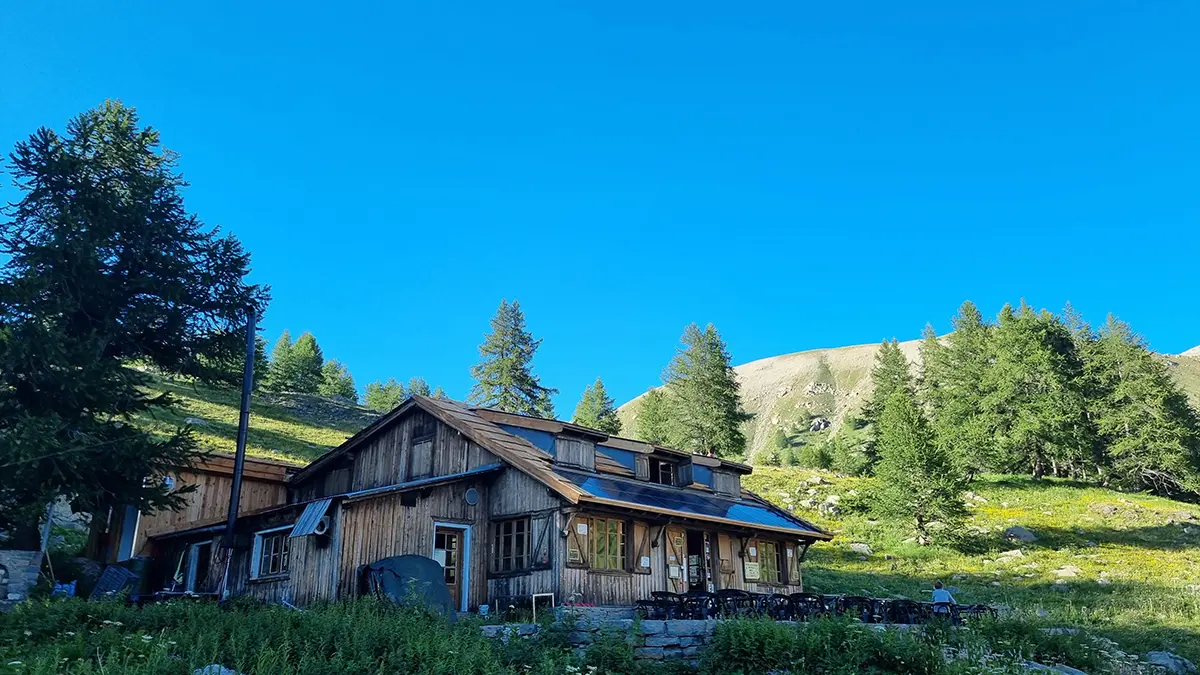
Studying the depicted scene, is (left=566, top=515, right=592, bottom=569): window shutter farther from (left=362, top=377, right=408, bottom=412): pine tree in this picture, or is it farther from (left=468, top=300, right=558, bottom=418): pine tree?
(left=362, top=377, right=408, bottom=412): pine tree

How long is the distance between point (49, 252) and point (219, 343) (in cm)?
474

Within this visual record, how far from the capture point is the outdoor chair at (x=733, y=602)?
669 inches

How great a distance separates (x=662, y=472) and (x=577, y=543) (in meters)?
7.63

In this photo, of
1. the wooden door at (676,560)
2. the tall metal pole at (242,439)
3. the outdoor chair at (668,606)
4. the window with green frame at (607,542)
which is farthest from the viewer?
the tall metal pole at (242,439)

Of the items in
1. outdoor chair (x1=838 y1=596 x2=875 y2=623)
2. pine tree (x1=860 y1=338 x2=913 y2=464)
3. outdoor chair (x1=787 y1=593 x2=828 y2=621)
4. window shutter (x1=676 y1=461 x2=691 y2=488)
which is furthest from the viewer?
pine tree (x1=860 y1=338 x2=913 y2=464)

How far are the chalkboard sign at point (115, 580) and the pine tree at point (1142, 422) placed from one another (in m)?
52.8

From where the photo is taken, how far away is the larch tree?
17.2 metres

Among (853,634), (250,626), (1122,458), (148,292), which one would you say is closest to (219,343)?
(148,292)

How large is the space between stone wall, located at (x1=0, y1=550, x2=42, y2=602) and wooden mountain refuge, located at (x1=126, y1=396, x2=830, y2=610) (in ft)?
16.1

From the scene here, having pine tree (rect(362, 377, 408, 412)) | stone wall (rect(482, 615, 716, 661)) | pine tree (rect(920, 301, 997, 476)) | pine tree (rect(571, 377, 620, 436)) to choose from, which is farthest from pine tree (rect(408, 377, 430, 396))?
stone wall (rect(482, 615, 716, 661))

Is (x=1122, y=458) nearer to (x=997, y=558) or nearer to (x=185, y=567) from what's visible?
(x=997, y=558)

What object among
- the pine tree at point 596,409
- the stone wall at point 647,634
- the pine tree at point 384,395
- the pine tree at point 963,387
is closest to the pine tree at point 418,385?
the pine tree at point 384,395

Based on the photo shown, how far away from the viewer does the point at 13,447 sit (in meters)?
16.1

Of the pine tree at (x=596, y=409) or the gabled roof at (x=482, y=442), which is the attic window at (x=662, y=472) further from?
the pine tree at (x=596, y=409)
